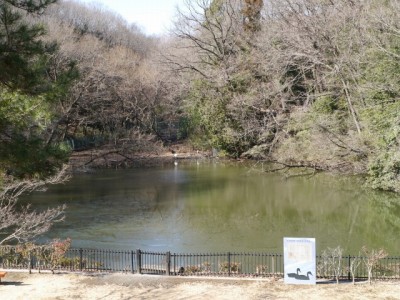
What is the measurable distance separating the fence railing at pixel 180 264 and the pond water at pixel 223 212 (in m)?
1.02

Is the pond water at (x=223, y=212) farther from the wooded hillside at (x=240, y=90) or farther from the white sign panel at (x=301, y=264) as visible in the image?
the white sign panel at (x=301, y=264)

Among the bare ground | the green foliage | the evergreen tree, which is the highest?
the evergreen tree

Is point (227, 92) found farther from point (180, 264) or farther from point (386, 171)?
point (180, 264)

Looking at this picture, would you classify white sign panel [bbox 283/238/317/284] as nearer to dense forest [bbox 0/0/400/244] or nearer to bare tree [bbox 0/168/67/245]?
dense forest [bbox 0/0/400/244]

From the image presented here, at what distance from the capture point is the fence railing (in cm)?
1344

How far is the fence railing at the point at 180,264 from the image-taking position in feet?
44.1

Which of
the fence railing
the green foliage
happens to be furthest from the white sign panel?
the green foliage

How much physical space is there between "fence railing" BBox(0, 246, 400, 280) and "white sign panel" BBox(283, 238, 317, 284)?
75cm

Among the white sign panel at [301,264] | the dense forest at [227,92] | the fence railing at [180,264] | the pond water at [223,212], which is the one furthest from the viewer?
the pond water at [223,212]

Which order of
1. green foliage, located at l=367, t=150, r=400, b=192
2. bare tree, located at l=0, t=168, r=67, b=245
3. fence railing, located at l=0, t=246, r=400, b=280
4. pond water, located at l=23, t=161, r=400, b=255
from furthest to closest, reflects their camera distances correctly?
green foliage, located at l=367, t=150, r=400, b=192 → pond water, located at l=23, t=161, r=400, b=255 → bare tree, located at l=0, t=168, r=67, b=245 → fence railing, located at l=0, t=246, r=400, b=280

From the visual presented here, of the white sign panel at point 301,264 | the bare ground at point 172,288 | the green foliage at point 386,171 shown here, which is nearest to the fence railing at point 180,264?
the bare ground at point 172,288

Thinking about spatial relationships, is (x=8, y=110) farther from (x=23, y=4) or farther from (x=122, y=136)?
(x=122, y=136)

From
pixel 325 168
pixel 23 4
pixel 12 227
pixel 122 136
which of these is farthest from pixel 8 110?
pixel 122 136

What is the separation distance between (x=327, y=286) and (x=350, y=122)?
1747cm
